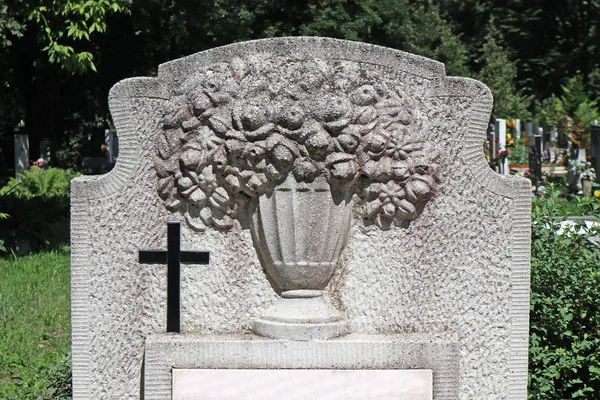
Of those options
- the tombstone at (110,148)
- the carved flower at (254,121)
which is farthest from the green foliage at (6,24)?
the tombstone at (110,148)

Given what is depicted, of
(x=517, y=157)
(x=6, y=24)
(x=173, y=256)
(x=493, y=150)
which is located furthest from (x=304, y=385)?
(x=517, y=157)

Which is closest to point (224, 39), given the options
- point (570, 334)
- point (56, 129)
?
point (56, 129)

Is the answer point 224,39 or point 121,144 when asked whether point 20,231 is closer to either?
point 121,144

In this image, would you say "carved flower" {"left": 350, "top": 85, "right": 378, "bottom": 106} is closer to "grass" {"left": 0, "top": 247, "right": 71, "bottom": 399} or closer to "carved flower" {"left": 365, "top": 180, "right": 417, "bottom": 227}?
"carved flower" {"left": 365, "top": 180, "right": 417, "bottom": 227}

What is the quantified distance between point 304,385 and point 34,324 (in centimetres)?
337

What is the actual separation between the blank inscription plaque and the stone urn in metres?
0.16

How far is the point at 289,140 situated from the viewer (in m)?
3.14

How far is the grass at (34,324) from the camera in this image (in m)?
4.55

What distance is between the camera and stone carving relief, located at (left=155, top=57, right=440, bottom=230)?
10.3 ft

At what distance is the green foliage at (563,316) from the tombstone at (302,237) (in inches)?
27.6

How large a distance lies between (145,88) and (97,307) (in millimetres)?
840

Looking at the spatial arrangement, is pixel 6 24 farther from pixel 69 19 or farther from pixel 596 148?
pixel 596 148

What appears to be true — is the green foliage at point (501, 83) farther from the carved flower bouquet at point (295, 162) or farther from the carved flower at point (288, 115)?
the carved flower at point (288, 115)

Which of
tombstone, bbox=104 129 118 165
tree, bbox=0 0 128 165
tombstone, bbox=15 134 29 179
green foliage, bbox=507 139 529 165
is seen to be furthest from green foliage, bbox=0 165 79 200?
tombstone, bbox=104 129 118 165
